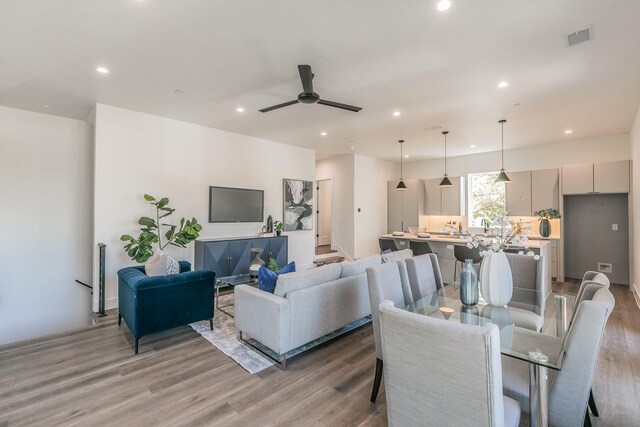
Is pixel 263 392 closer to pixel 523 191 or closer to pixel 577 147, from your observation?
pixel 523 191

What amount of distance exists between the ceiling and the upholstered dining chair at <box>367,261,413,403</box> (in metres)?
2.02

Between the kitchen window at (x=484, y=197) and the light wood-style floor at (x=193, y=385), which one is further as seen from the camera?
the kitchen window at (x=484, y=197)

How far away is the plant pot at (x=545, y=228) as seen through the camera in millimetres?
5959

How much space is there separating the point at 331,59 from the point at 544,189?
5623 mm

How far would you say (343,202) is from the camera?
811cm

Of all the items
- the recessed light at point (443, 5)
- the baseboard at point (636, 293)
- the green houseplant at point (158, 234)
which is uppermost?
the recessed light at point (443, 5)

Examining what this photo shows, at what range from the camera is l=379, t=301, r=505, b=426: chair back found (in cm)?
116

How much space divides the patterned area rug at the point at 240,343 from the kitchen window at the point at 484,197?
511cm

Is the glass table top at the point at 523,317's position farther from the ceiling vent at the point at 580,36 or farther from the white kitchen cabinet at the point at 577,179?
the white kitchen cabinet at the point at 577,179

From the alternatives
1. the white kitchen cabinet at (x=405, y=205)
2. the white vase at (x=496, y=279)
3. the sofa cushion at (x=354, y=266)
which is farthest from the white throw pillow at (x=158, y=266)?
the white kitchen cabinet at (x=405, y=205)

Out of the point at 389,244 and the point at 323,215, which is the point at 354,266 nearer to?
the point at 389,244

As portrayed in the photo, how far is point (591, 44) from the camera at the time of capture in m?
2.74

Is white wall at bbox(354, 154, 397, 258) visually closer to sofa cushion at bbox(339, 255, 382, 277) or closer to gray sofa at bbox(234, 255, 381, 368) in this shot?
sofa cushion at bbox(339, 255, 382, 277)

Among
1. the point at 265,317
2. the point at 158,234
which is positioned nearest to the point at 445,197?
the point at 265,317
